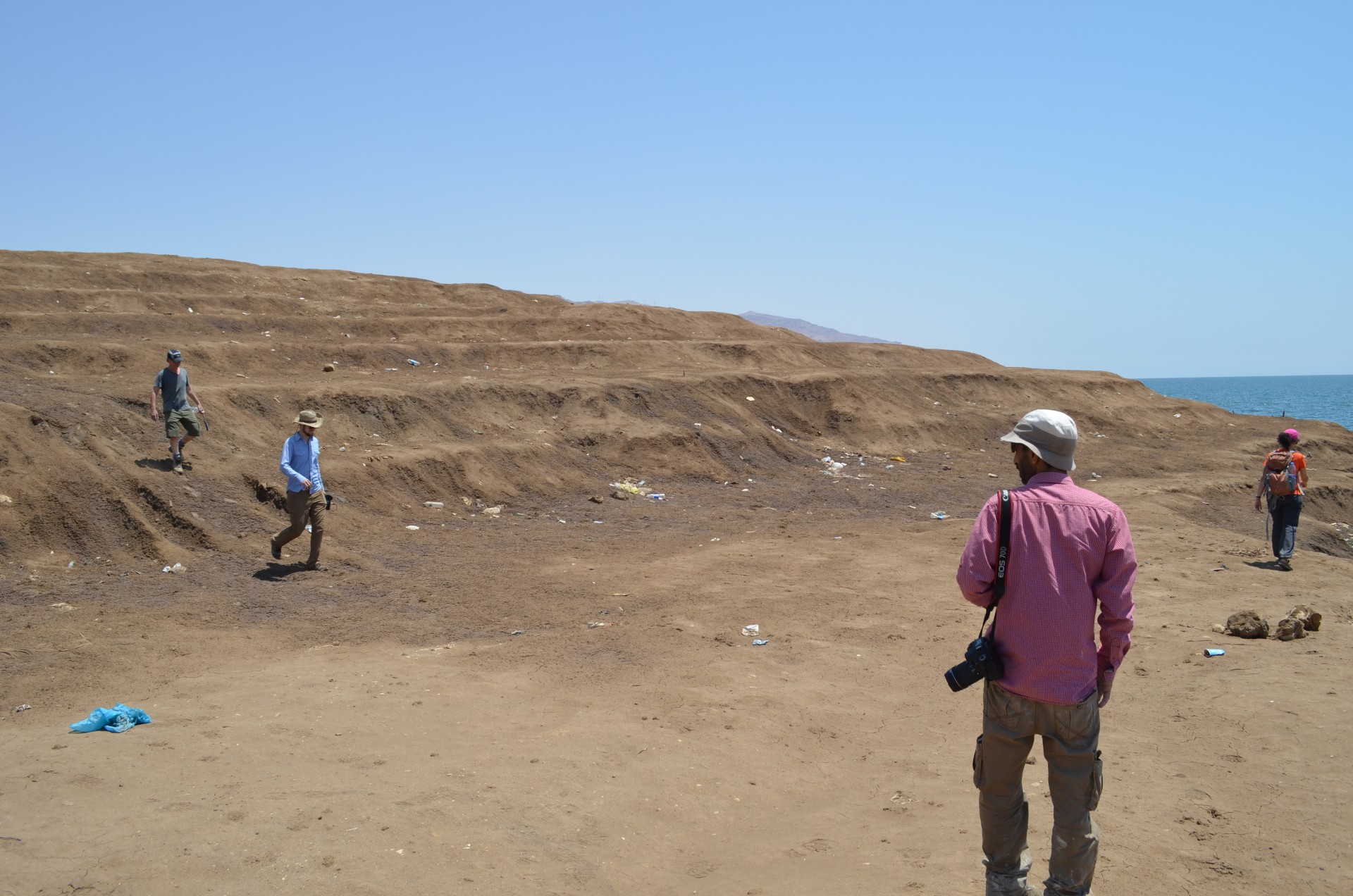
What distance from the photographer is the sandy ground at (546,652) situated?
4.96 m

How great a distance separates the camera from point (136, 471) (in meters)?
12.2

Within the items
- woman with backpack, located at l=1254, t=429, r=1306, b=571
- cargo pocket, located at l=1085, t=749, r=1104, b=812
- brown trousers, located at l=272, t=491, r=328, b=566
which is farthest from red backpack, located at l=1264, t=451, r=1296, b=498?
brown trousers, located at l=272, t=491, r=328, b=566

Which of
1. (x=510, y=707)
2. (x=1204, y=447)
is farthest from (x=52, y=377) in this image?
(x=1204, y=447)

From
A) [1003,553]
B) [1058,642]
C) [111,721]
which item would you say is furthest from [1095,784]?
[111,721]

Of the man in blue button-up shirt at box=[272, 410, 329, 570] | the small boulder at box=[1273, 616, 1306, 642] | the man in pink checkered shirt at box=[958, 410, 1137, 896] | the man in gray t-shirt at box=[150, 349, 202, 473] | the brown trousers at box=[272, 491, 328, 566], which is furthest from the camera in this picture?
the man in gray t-shirt at box=[150, 349, 202, 473]

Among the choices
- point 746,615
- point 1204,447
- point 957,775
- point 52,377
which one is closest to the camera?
point 957,775

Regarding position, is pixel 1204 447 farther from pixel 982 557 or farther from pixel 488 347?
pixel 982 557

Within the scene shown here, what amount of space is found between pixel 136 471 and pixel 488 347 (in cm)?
1255

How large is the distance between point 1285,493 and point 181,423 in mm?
14108

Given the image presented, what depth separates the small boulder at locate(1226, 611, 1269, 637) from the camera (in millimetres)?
9211

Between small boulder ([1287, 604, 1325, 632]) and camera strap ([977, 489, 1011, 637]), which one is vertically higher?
camera strap ([977, 489, 1011, 637])

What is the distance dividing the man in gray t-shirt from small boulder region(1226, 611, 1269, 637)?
1201cm

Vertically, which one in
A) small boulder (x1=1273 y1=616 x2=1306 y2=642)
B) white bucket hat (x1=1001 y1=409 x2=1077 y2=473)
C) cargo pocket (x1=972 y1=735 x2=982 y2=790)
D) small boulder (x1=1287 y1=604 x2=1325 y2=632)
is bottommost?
small boulder (x1=1273 y1=616 x2=1306 y2=642)

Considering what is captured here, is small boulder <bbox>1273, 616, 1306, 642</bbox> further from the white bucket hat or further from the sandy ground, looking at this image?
the white bucket hat
